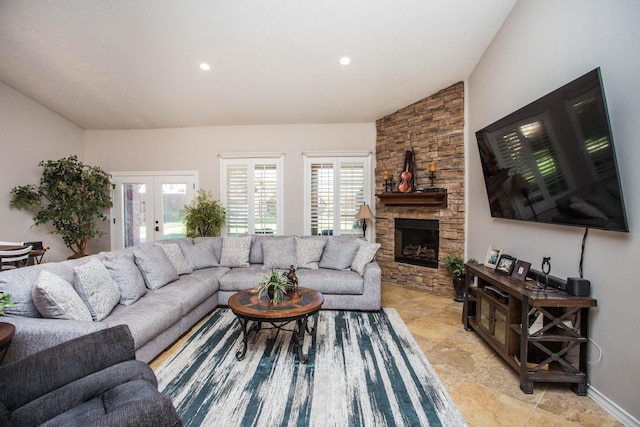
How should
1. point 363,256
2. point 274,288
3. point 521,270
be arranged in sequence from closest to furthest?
point 521,270 < point 274,288 < point 363,256

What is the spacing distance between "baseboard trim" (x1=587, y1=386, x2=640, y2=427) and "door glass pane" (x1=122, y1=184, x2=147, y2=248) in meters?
6.74

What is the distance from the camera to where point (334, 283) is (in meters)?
3.51

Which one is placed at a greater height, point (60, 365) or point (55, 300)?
point (55, 300)

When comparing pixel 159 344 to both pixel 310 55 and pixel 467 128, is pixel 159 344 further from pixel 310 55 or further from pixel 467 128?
pixel 467 128

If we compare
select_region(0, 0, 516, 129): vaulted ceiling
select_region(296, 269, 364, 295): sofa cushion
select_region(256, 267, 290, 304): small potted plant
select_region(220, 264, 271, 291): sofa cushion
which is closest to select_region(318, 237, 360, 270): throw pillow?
select_region(296, 269, 364, 295): sofa cushion

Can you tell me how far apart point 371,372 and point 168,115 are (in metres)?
5.40

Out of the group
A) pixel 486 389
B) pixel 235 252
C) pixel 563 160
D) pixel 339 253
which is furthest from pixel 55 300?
pixel 563 160

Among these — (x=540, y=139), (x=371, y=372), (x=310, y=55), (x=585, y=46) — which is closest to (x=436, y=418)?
(x=371, y=372)

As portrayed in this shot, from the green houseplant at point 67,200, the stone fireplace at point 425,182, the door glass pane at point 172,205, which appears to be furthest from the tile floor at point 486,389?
the green houseplant at point 67,200

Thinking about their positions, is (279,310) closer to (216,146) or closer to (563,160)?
(563,160)

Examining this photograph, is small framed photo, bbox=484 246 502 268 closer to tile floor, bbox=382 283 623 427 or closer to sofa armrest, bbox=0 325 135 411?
tile floor, bbox=382 283 623 427

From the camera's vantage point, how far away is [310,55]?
3.68m

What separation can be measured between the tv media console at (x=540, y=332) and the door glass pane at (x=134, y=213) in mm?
6165

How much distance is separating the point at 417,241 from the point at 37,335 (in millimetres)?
4536
